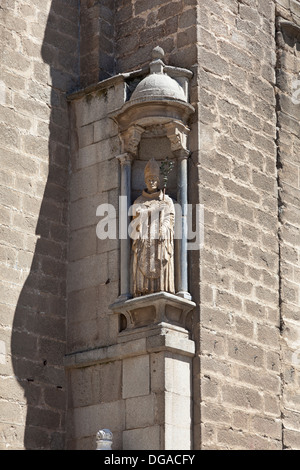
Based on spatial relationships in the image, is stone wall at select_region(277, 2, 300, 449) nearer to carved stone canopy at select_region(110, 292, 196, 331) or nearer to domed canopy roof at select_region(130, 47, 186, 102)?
carved stone canopy at select_region(110, 292, 196, 331)

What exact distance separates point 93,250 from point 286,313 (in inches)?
78.6

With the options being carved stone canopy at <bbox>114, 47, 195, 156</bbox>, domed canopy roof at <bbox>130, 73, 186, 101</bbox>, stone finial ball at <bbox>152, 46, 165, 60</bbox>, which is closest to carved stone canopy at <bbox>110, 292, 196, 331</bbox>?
carved stone canopy at <bbox>114, 47, 195, 156</bbox>

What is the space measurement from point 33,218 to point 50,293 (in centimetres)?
71

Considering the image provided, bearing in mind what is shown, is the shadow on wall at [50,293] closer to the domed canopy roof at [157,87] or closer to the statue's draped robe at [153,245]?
the statue's draped robe at [153,245]

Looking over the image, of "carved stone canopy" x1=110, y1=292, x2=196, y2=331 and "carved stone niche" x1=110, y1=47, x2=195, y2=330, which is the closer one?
"carved stone canopy" x1=110, y1=292, x2=196, y2=331

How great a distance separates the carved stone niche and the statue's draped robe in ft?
0.30

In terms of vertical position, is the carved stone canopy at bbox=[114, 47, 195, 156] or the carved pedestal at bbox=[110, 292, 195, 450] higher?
the carved stone canopy at bbox=[114, 47, 195, 156]

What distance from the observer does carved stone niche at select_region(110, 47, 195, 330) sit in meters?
11.0

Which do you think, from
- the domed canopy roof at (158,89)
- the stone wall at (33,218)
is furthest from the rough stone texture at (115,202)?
the domed canopy roof at (158,89)

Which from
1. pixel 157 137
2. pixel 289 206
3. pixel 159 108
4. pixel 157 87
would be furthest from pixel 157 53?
pixel 289 206

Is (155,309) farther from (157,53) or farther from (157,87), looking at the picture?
(157,53)

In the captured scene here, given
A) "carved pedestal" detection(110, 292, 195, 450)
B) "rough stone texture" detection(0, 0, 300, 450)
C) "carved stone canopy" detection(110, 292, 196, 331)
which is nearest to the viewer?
"carved pedestal" detection(110, 292, 195, 450)

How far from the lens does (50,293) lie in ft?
38.3

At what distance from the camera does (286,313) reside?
1216 cm
